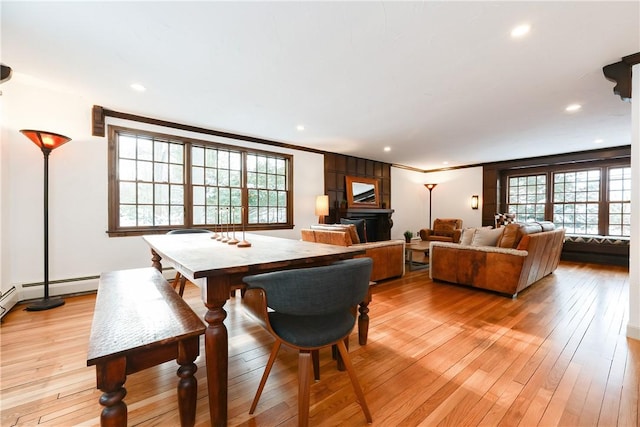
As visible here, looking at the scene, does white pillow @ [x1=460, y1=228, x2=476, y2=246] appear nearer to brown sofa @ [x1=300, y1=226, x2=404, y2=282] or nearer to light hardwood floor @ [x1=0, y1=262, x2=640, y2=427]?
brown sofa @ [x1=300, y1=226, x2=404, y2=282]

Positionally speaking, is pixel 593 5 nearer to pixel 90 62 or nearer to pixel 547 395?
pixel 547 395

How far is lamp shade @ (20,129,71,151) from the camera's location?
2.61 meters

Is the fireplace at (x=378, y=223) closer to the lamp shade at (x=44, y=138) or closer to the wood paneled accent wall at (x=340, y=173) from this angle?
the wood paneled accent wall at (x=340, y=173)

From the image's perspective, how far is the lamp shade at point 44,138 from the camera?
8.56 ft

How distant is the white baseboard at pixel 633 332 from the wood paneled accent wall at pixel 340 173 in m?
4.43

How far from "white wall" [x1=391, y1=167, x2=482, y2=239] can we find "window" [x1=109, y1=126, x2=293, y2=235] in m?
3.79

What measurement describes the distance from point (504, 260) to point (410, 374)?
2277 millimetres

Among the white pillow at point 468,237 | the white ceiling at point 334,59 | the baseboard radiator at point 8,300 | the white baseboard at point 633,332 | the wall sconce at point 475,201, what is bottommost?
the white baseboard at point 633,332

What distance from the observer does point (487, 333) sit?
2.25 metres

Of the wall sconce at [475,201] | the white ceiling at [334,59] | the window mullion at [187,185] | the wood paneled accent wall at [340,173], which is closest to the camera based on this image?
the white ceiling at [334,59]

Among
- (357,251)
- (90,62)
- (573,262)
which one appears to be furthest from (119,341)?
(573,262)

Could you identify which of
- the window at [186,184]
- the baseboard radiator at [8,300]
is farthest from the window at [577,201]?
the baseboard radiator at [8,300]

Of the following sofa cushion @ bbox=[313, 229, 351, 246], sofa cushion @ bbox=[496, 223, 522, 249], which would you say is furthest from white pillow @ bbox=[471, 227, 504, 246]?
sofa cushion @ bbox=[313, 229, 351, 246]

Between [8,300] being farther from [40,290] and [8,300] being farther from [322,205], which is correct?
[322,205]
